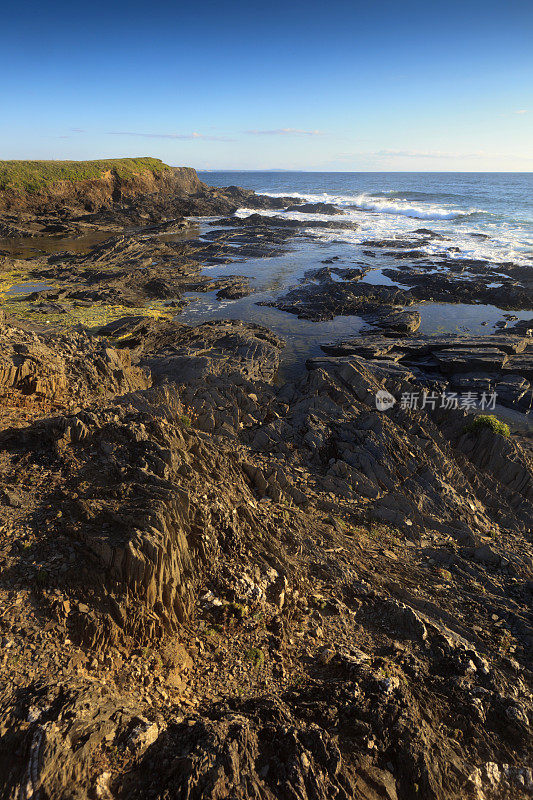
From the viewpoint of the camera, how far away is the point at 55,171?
81.8 m

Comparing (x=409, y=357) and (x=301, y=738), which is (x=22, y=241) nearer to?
(x=409, y=357)

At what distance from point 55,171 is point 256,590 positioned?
318 ft

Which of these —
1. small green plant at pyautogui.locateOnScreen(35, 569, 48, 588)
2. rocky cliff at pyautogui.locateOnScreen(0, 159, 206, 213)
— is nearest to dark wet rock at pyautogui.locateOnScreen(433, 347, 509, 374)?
small green plant at pyautogui.locateOnScreen(35, 569, 48, 588)

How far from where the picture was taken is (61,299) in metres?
38.1

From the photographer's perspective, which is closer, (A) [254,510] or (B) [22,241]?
(A) [254,510]

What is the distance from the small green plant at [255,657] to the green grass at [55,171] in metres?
91.1

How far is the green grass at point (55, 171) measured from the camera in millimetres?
76250

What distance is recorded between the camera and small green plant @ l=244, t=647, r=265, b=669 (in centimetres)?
722

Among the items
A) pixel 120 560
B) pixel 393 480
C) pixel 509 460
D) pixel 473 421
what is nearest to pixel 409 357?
pixel 473 421

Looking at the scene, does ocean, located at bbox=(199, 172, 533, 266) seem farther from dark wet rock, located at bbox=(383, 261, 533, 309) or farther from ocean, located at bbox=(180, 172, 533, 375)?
dark wet rock, located at bbox=(383, 261, 533, 309)

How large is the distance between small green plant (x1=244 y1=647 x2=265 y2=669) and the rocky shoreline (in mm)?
101

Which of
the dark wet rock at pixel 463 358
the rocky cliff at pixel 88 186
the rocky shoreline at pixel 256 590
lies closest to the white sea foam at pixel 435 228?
the rocky cliff at pixel 88 186

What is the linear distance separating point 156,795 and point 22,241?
72.2 meters

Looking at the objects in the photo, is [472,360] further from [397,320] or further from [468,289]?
[468,289]
